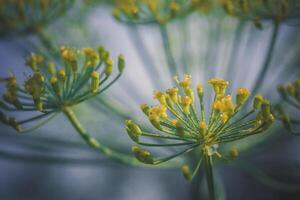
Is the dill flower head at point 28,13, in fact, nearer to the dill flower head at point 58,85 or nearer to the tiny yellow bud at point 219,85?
the dill flower head at point 58,85

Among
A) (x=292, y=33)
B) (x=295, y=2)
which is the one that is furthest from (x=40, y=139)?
(x=292, y=33)

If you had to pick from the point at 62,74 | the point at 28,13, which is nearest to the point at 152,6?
the point at 28,13

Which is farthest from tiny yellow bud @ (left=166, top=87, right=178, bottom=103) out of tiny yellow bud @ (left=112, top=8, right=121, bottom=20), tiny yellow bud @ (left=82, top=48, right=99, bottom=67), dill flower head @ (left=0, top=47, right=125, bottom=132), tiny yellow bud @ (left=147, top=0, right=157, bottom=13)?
tiny yellow bud @ (left=112, top=8, right=121, bottom=20)

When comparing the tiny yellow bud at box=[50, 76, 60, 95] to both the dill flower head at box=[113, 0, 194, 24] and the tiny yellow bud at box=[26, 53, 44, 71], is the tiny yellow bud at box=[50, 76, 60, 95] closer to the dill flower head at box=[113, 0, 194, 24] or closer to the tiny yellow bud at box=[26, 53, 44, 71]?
the tiny yellow bud at box=[26, 53, 44, 71]

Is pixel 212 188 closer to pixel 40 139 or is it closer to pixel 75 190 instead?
pixel 40 139

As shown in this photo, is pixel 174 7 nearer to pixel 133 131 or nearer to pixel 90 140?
pixel 90 140

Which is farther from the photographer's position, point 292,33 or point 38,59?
point 292,33
